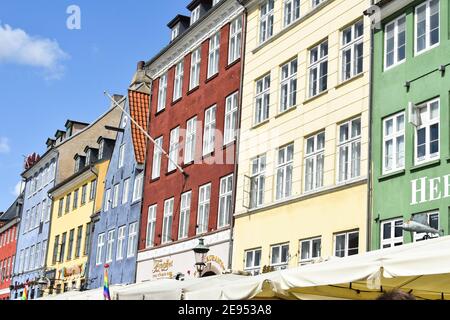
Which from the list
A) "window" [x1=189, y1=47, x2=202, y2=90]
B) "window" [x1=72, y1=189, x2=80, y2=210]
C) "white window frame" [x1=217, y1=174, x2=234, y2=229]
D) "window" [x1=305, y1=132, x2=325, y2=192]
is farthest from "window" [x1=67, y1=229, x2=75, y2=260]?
"window" [x1=305, y1=132, x2=325, y2=192]

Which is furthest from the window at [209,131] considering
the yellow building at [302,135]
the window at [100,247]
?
the window at [100,247]

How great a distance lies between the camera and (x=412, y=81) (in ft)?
57.6

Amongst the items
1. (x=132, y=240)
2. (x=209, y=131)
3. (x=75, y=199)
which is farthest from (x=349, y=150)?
(x=75, y=199)

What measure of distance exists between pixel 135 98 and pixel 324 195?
1717cm

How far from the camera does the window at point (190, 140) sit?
29319 millimetres

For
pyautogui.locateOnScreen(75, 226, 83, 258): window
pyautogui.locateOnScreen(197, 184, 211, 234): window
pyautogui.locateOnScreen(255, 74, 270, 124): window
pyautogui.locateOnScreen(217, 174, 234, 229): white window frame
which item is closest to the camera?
pyautogui.locateOnScreen(255, 74, 270, 124): window

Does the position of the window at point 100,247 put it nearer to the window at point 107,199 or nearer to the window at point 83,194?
the window at point 107,199

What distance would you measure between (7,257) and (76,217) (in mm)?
19543

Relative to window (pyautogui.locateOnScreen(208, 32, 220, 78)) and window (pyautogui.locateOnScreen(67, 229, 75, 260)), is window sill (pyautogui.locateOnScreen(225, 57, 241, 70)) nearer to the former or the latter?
window (pyautogui.locateOnScreen(208, 32, 220, 78))

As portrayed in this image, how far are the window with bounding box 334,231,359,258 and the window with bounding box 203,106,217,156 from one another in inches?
361

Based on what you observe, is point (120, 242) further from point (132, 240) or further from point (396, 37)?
point (396, 37)

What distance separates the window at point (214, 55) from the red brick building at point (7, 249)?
34.6 m

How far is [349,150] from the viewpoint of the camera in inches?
782

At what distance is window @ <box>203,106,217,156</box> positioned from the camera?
2780cm
